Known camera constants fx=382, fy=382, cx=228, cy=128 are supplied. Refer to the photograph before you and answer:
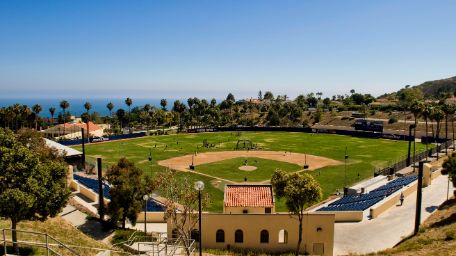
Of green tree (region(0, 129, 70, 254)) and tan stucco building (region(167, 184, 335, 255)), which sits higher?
green tree (region(0, 129, 70, 254))

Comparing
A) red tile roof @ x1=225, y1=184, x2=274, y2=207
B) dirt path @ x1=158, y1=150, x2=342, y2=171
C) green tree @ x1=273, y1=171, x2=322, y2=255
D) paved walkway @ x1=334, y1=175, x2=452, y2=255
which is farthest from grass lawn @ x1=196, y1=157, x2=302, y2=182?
green tree @ x1=273, y1=171, x2=322, y2=255

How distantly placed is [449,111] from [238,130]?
2450 inches

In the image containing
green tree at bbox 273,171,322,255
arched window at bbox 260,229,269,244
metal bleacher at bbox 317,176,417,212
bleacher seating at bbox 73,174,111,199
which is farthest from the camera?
bleacher seating at bbox 73,174,111,199

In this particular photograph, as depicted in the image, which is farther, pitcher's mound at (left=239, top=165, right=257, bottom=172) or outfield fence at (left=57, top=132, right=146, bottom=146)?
outfield fence at (left=57, top=132, right=146, bottom=146)

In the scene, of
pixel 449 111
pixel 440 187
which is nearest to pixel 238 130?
pixel 449 111

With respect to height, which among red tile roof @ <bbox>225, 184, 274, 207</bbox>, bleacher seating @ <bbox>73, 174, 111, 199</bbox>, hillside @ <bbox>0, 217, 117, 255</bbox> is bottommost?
bleacher seating @ <bbox>73, 174, 111, 199</bbox>

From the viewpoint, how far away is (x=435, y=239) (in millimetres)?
25688

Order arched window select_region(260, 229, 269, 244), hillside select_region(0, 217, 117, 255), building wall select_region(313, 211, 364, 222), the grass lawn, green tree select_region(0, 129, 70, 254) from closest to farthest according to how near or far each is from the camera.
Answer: green tree select_region(0, 129, 70, 254)
hillside select_region(0, 217, 117, 255)
arched window select_region(260, 229, 269, 244)
building wall select_region(313, 211, 364, 222)
the grass lawn

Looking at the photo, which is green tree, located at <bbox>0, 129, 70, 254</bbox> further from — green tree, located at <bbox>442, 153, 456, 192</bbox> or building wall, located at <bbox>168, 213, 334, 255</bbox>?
green tree, located at <bbox>442, 153, 456, 192</bbox>

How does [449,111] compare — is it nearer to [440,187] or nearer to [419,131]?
[419,131]

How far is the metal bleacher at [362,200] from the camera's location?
39.1m

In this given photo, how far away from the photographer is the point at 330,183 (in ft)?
181

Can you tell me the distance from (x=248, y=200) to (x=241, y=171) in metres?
30.8

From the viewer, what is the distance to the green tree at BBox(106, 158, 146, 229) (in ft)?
108
